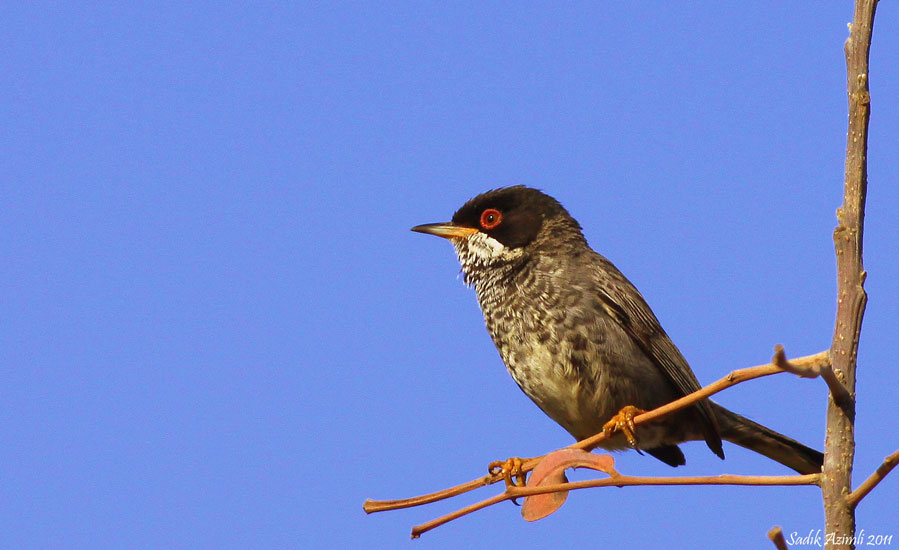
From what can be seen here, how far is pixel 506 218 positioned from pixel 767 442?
93.9 inches

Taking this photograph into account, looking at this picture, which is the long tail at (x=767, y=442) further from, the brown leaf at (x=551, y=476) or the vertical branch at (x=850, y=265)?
the vertical branch at (x=850, y=265)

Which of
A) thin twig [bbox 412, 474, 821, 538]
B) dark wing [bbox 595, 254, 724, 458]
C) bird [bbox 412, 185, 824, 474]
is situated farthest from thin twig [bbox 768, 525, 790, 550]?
dark wing [bbox 595, 254, 724, 458]

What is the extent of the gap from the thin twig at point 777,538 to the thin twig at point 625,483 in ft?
0.89

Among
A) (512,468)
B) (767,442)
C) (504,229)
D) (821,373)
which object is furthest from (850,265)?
(767,442)

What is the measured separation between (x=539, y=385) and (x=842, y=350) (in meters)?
4.06

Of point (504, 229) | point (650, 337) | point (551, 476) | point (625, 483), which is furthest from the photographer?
point (504, 229)

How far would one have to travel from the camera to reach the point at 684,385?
6.42m

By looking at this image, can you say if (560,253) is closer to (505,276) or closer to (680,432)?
(505,276)

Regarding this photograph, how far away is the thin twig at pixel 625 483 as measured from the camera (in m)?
1.99

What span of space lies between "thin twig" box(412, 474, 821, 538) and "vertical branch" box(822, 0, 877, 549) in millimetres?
60

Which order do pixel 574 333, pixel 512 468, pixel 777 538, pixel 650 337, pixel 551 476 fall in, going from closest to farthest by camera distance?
pixel 777 538
pixel 551 476
pixel 512 468
pixel 574 333
pixel 650 337

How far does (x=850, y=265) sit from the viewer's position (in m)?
2.15

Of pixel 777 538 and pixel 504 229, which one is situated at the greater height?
pixel 504 229

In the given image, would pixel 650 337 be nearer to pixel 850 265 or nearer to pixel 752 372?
pixel 850 265
